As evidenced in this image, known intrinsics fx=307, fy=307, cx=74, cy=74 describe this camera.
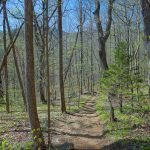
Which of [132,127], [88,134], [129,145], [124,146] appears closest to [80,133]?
[88,134]

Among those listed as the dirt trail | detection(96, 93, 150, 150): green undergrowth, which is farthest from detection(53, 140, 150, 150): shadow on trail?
the dirt trail

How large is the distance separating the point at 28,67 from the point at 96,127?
7.16 metres

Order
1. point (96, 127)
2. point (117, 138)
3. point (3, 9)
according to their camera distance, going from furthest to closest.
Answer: point (3, 9)
point (96, 127)
point (117, 138)

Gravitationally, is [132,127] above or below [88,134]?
above

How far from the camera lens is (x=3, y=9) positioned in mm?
22188

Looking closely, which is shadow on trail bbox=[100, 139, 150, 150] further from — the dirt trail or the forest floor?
the dirt trail

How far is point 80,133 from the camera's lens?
592 inches

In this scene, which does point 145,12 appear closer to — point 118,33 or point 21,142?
point 21,142

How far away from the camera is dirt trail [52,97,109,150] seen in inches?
507

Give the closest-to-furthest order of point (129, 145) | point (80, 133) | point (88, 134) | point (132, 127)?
point (129, 145)
point (132, 127)
point (88, 134)
point (80, 133)

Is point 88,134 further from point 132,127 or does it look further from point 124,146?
point 124,146

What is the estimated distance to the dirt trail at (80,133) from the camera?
12.9 metres

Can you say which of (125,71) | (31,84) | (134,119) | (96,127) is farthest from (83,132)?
(31,84)

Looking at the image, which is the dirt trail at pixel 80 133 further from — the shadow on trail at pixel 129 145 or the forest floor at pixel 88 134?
the shadow on trail at pixel 129 145
